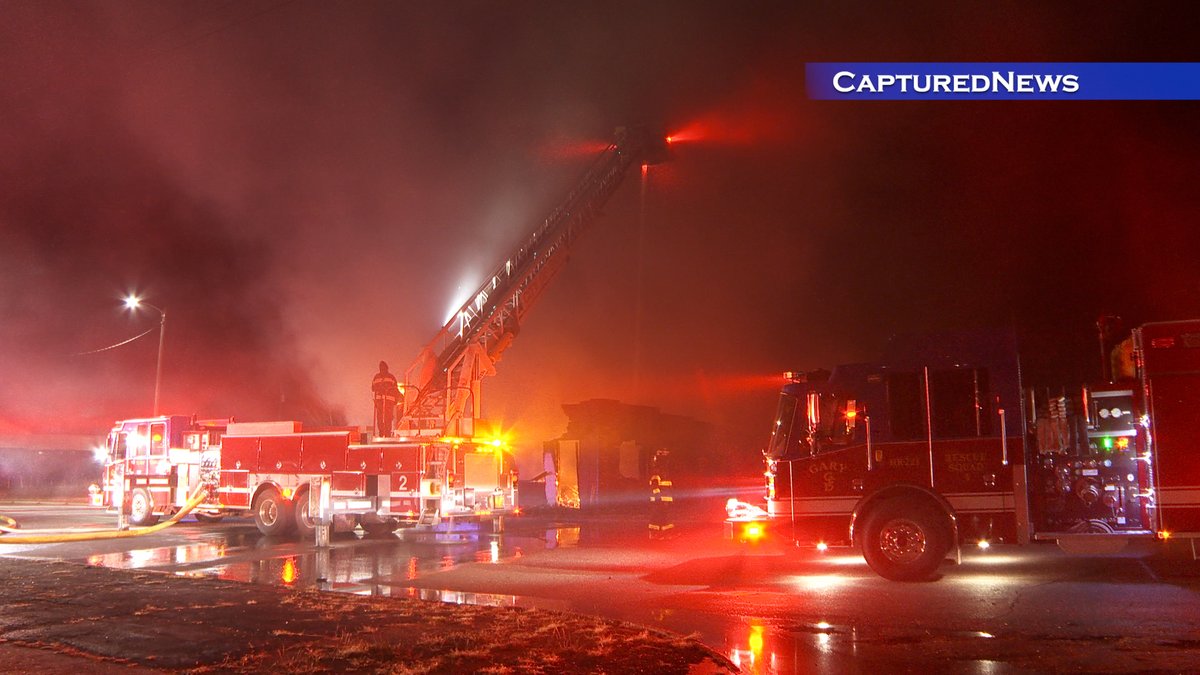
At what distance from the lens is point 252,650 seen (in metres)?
6.45

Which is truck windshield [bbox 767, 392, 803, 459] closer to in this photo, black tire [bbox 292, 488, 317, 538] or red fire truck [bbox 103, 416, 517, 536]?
red fire truck [bbox 103, 416, 517, 536]

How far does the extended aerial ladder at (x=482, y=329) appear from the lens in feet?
56.7

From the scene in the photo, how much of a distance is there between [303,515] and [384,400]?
2.72 metres

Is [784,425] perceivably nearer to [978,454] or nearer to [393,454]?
[978,454]

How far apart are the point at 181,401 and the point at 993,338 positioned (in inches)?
1562

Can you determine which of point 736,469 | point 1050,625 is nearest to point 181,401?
point 736,469

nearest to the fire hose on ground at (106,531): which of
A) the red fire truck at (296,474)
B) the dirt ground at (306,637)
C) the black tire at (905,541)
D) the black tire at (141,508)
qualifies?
the red fire truck at (296,474)

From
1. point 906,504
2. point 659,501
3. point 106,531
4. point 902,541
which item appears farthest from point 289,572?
point 659,501

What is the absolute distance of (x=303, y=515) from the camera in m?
16.8

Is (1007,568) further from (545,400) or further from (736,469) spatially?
(736,469)

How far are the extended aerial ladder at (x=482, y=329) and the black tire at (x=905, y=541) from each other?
9.12m

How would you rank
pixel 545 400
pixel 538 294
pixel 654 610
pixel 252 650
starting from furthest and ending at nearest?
1. pixel 545 400
2. pixel 538 294
3. pixel 654 610
4. pixel 252 650

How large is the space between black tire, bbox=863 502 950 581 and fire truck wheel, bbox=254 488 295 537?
11.7 m

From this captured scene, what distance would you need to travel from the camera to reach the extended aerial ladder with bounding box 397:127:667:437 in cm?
1728
